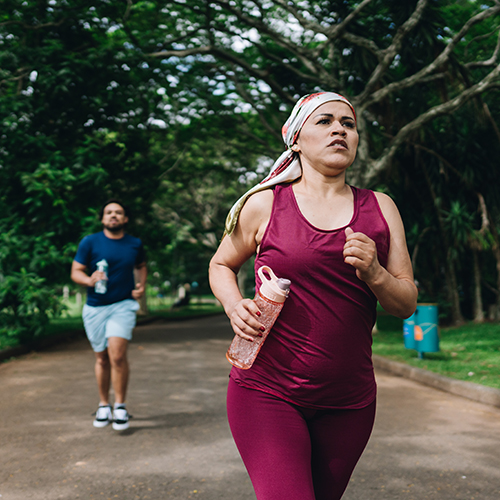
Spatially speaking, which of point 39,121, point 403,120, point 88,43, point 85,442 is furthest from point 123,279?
point 403,120

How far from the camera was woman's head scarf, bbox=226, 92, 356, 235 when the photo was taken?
6.97 ft

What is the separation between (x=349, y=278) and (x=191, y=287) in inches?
2037

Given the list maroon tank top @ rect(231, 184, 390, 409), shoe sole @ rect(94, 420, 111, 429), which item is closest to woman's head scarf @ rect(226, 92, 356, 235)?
maroon tank top @ rect(231, 184, 390, 409)

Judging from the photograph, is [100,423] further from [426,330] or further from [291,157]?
[426,330]

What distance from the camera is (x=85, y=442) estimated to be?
16.1ft

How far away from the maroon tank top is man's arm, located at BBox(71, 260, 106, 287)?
356cm

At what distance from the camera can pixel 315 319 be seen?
196 centimetres

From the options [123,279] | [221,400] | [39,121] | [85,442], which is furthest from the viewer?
[39,121]

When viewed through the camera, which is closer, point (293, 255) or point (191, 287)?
point (293, 255)

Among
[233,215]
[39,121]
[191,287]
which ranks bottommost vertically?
[191,287]

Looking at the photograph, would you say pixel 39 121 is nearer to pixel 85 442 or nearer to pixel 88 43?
pixel 88 43

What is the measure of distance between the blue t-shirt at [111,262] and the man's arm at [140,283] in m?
0.07

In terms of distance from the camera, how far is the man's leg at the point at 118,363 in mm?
5270

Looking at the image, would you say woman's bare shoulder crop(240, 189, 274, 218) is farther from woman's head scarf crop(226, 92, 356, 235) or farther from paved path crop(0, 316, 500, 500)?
paved path crop(0, 316, 500, 500)
